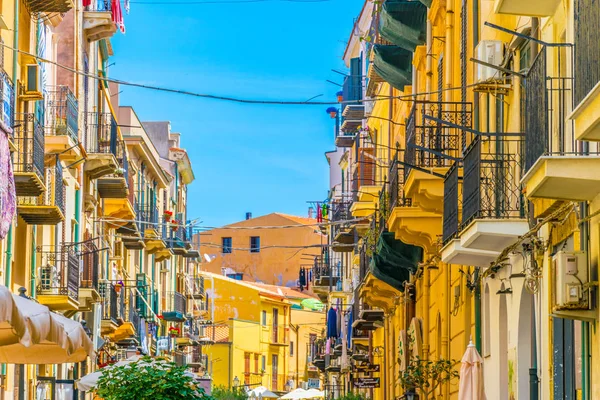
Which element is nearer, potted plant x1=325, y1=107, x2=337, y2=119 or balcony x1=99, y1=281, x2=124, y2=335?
balcony x1=99, y1=281, x2=124, y2=335

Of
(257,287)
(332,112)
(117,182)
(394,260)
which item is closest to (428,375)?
(394,260)

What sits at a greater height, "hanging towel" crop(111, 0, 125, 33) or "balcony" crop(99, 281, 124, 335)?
"hanging towel" crop(111, 0, 125, 33)

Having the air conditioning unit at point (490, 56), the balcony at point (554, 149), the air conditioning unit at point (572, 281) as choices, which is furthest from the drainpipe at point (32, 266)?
the air conditioning unit at point (572, 281)

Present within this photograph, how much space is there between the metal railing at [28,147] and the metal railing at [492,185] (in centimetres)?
985

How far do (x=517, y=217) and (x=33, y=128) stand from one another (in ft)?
35.6

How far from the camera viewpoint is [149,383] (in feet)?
59.6

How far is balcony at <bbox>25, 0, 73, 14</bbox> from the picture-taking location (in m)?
25.4

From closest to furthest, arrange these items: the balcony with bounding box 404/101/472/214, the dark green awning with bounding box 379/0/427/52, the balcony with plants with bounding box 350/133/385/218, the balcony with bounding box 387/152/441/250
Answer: the balcony with bounding box 404/101/472/214 < the balcony with bounding box 387/152/441/250 < the dark green awning with bounding box 379/0/427/52 < the balcony with plants with bounding box 350/133/385/218

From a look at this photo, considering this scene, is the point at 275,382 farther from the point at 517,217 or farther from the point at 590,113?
the point at 590,113

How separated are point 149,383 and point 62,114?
12.3 m

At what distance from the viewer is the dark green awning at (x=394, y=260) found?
26172 mm

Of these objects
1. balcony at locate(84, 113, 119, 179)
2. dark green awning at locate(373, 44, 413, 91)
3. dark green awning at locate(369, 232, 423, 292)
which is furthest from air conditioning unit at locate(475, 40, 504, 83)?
balcony at locate(84, 113, 119, 179)

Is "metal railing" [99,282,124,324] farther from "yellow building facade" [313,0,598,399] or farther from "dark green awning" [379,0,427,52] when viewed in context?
"dark green awning" [379,0,427,52]

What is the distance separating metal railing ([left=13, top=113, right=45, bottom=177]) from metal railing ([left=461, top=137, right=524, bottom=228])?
985 centimetres
